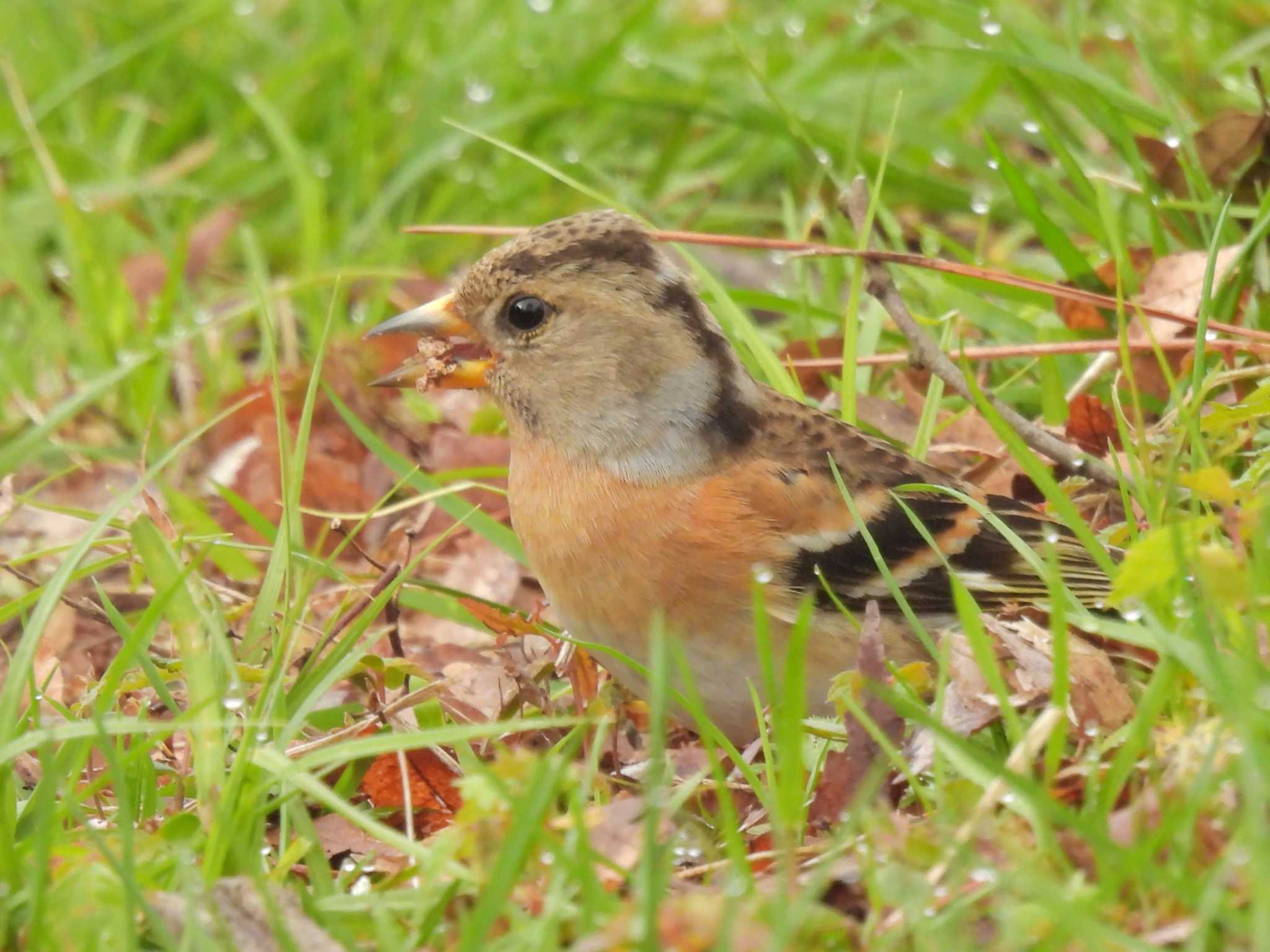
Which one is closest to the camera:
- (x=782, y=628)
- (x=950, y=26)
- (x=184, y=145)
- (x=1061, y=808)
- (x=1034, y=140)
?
(x=1061, y=808)

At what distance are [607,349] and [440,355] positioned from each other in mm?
313

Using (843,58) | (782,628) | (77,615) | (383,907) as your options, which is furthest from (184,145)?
(383,907)

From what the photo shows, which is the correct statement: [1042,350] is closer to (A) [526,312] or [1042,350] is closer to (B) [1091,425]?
(B) [1091,425]

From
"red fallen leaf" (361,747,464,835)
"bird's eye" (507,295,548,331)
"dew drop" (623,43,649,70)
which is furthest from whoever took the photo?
"dew drop" (623,43,649,70)

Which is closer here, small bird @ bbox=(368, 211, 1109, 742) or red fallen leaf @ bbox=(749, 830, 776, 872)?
red fallen leaf @ bbox=(749, 830, 776, 872)

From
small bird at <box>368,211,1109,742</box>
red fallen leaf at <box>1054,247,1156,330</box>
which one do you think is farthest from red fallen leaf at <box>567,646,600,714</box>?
red fallen leaf at <box>1054,247,1156,330</box>

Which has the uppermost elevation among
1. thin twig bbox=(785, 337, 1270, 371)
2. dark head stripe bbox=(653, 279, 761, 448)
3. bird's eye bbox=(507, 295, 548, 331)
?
bird's eye bbox=(507, 295, 548, 331)

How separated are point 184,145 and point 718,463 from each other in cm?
338

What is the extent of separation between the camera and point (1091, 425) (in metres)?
3.16

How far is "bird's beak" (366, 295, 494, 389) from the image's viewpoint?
3.11 metres

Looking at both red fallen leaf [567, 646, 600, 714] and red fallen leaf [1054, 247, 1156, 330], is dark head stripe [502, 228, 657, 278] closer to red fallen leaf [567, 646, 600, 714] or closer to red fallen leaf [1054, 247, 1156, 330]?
red fallen leaf [567, 646, 600, 714]

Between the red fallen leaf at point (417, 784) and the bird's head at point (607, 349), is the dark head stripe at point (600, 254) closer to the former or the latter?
the bird's head at point (607, 349)

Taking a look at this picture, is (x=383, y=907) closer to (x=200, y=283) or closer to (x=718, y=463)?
(x=718, y=463)

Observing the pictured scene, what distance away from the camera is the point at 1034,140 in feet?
16.6
